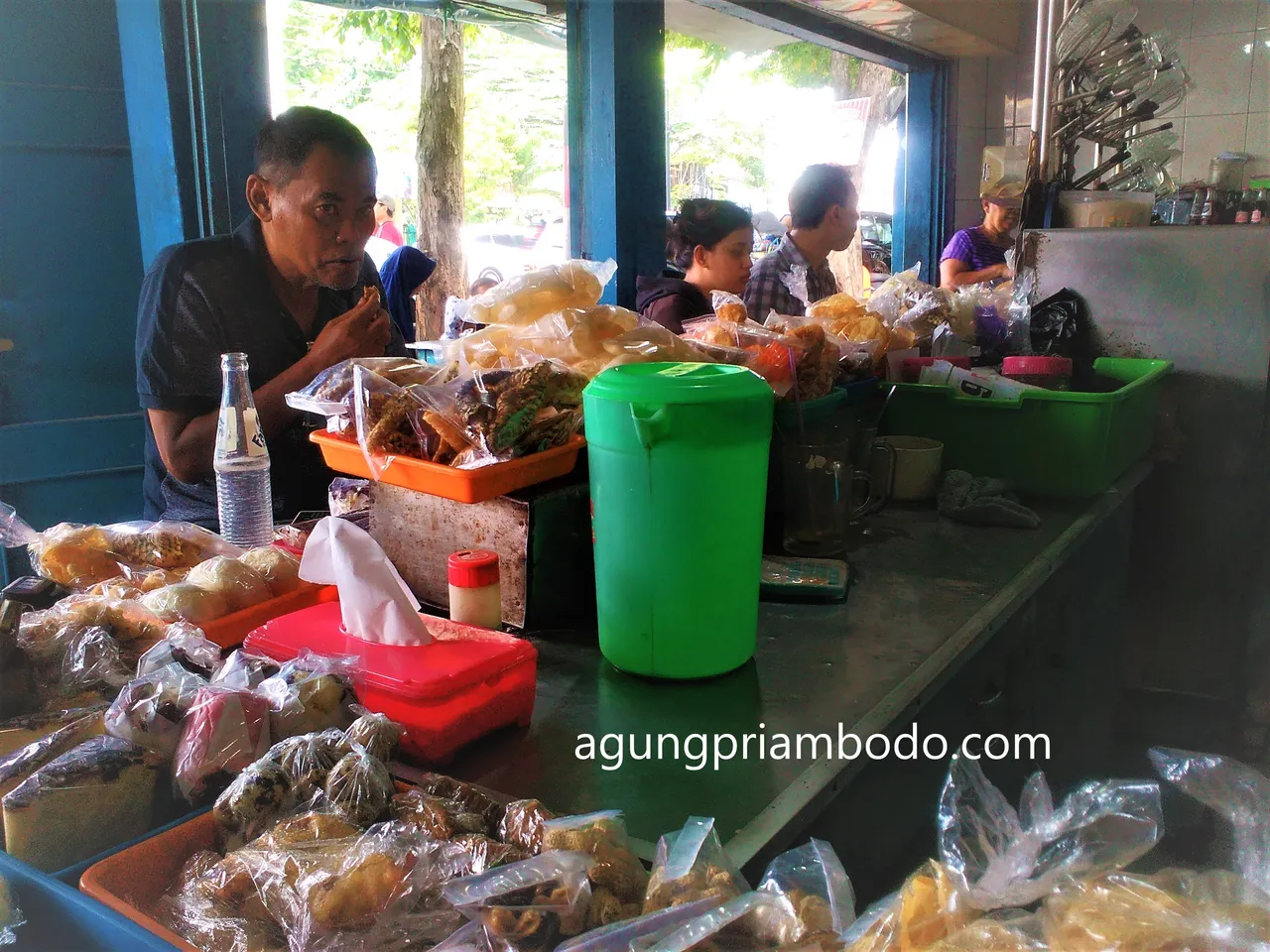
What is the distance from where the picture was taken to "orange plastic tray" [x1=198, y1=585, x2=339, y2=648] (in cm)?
114

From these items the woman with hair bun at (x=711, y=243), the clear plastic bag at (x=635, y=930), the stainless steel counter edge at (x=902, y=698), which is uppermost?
the woman with hair bun at (x=711, y=243)

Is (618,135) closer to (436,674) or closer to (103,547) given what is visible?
(103,547)

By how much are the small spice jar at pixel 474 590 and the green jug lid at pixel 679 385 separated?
0.82ft

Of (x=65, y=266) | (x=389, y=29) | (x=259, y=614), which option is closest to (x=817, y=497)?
(x=259, y=614)

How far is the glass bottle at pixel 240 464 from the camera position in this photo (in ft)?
4.64

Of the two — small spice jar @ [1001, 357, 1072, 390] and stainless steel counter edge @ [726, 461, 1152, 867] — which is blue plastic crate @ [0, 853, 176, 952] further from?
small spice jar @ [1001, 357, 1072, 390]

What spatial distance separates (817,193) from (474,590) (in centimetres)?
288

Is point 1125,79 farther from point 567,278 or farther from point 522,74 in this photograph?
point 522,74

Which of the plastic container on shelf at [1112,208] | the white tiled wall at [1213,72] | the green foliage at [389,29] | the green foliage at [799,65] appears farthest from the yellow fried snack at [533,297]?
the green foliage at [799,65]

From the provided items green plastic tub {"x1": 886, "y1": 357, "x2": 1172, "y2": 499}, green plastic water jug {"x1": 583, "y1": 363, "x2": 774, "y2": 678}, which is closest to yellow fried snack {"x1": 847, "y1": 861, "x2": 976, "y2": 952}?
green plastic water jug {"x1": 583, "y1": 363, "x2": 774, "y2": 678}

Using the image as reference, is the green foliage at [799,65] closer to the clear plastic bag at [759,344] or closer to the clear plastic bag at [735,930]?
the clear plastic bag at [759,344]

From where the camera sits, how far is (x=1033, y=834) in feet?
2.40

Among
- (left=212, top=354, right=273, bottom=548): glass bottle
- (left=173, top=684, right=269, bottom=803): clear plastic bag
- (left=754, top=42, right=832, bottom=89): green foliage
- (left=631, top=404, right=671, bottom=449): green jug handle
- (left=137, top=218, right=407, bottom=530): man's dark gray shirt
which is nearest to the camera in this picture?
(left=173, top=684, right=269, bottom=803): clear plastic bag

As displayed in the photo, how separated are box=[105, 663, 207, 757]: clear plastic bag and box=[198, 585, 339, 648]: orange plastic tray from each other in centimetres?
22
